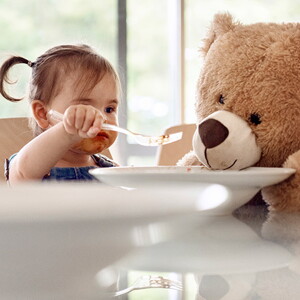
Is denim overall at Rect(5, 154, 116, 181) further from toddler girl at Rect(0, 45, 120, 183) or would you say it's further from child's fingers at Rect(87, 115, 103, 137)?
child's fingers at Rect(87, 115, 103, 137)

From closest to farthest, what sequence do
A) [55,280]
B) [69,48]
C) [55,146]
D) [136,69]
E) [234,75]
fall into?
1. [55,280]
2. [234,75]
3. [55,146]
4. [69,48]
5. [136,69]

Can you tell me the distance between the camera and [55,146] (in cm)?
85

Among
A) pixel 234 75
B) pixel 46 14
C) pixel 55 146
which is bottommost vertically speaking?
pixel 55 146

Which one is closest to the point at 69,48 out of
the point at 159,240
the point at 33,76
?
the point at 33,76

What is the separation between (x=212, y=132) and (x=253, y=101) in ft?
0.28

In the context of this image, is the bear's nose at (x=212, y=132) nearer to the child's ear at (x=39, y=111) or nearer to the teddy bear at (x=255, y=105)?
the teddy bear at (x=255, y=105)

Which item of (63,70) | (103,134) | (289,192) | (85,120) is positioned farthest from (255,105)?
(63,70)

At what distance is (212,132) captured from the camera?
24.9 inches

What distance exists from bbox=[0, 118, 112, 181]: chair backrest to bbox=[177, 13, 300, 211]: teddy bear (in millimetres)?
452

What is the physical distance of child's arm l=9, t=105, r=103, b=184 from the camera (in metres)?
0.76

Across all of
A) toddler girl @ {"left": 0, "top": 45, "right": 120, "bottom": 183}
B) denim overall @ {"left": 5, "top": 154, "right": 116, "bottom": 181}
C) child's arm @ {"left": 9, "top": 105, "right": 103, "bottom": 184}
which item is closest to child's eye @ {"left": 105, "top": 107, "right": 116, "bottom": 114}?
toddler girl @ {"left": 0, "top": 45, "right": 120, "bottom": 183}

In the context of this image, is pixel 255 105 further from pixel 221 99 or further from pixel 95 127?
pixel 95 127

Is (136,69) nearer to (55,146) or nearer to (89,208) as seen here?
(55,146)

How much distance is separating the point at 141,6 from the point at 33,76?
2.60 m
